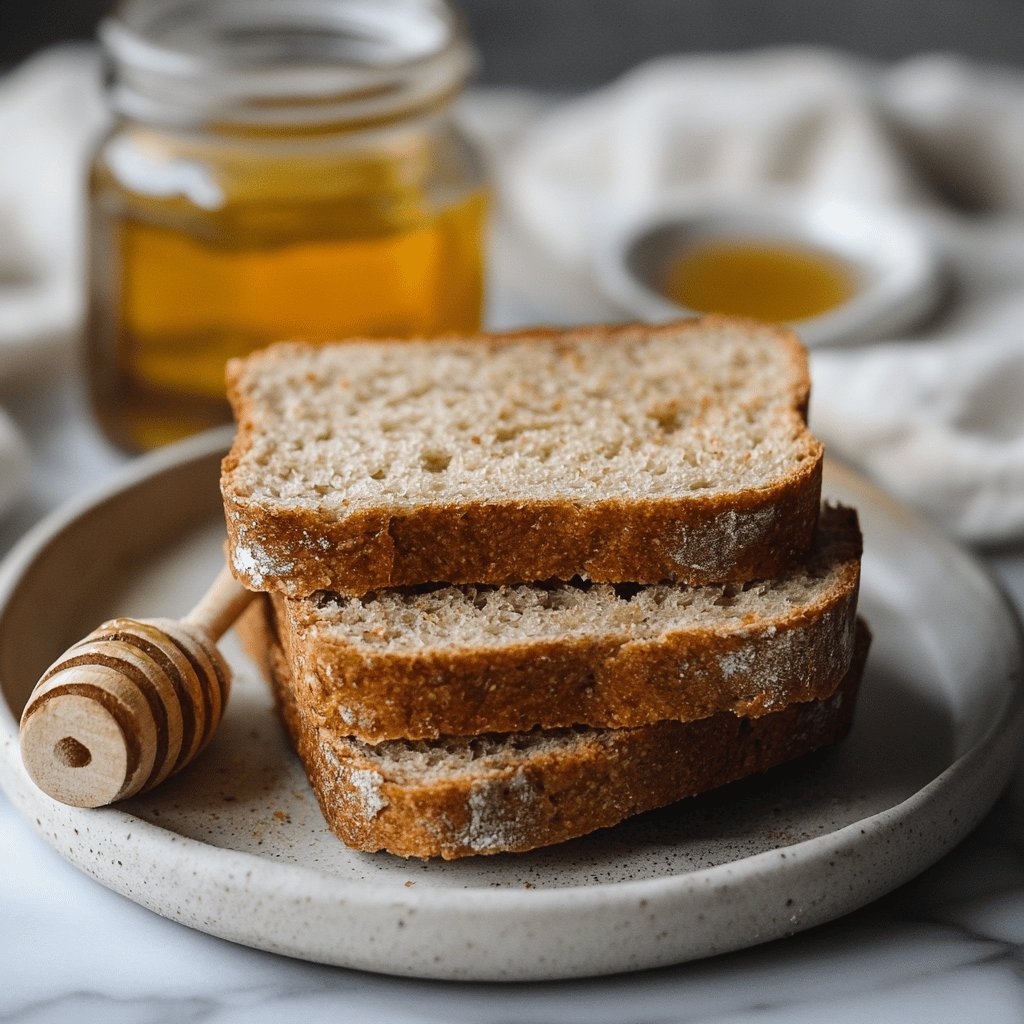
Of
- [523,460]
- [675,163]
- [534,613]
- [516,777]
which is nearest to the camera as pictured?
[516,777]

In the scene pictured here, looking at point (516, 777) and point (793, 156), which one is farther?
point (793, 156)

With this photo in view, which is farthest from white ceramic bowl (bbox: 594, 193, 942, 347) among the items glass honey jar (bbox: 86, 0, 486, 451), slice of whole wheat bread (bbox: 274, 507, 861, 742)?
slice of whole wheat bread (bbox: 274, 507, 861, 742)

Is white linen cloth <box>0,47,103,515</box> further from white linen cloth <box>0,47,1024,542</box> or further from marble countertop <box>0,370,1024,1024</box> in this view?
marble countertop <box>0,370,1024,1024</box>

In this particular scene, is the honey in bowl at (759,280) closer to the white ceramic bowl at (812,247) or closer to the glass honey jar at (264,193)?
the white ceramic bowl at (812,247)

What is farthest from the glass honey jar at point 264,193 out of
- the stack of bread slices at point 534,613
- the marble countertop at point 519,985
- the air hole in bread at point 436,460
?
the marble countertop at point 519,985

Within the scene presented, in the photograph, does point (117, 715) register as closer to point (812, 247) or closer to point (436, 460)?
point (436, 460)

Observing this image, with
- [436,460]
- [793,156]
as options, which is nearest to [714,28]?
[793,156]

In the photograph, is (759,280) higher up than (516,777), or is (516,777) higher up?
(516,777)
